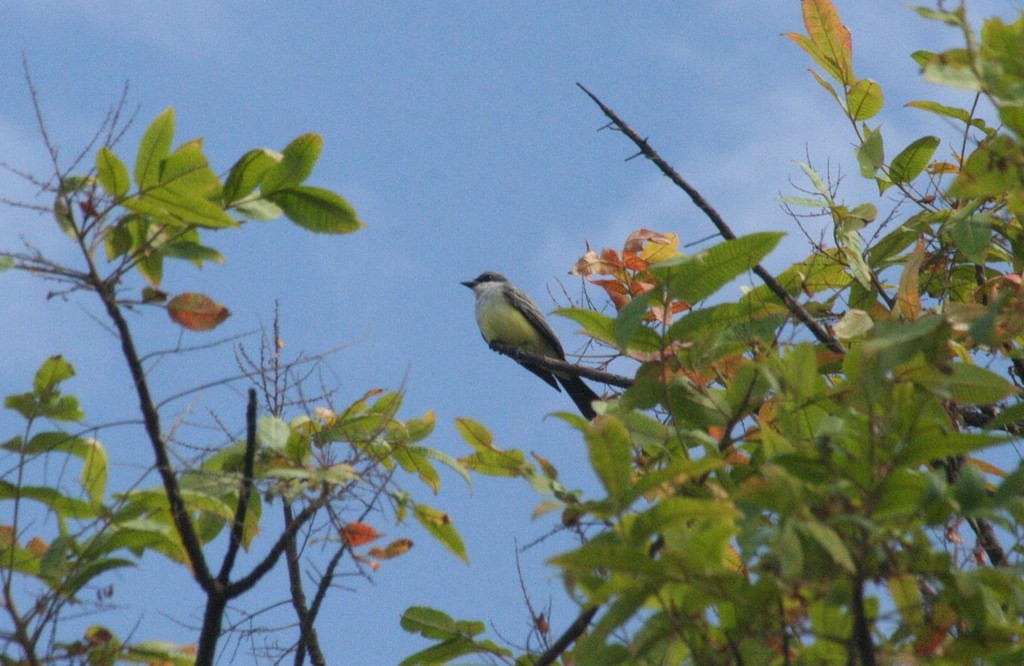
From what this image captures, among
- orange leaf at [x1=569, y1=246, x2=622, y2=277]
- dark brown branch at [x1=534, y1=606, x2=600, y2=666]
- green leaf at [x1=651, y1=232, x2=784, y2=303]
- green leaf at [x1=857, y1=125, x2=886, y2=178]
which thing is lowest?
dark brown branch at [x1=534, y1=606, x2=600, y2=666]

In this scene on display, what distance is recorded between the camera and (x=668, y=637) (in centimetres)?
277

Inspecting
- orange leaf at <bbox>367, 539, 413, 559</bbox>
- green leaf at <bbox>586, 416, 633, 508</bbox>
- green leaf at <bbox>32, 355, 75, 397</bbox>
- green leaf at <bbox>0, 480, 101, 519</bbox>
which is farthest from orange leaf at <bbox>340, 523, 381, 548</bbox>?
green leaf at <bbox>586, 416, 633, 508</bbox>

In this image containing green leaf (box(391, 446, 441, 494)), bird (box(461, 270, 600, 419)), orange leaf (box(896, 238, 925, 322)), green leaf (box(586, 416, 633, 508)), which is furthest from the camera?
bird (box(461, 270, 600, 419))

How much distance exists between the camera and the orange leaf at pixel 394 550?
356 centimetres

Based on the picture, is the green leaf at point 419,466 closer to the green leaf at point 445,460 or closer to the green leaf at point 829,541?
the green leaf at point 445,460

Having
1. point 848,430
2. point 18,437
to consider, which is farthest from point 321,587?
point 848,430

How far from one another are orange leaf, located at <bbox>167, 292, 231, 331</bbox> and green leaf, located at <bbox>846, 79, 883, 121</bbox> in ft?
9.87

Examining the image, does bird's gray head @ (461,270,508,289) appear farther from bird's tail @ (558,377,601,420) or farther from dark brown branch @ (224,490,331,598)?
dark brown branch @ (224,490,331,598)

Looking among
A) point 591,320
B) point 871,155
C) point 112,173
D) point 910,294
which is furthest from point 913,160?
point 112,173

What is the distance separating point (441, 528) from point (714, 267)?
1.05 m

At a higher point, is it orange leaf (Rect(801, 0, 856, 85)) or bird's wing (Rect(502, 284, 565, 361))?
bird's wing (Rect(502, 284, 565, 361))

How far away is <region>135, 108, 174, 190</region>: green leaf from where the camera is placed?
3.14 m

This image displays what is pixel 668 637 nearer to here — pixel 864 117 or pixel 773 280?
pixel 773 280

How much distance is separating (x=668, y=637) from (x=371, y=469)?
1.09 m
